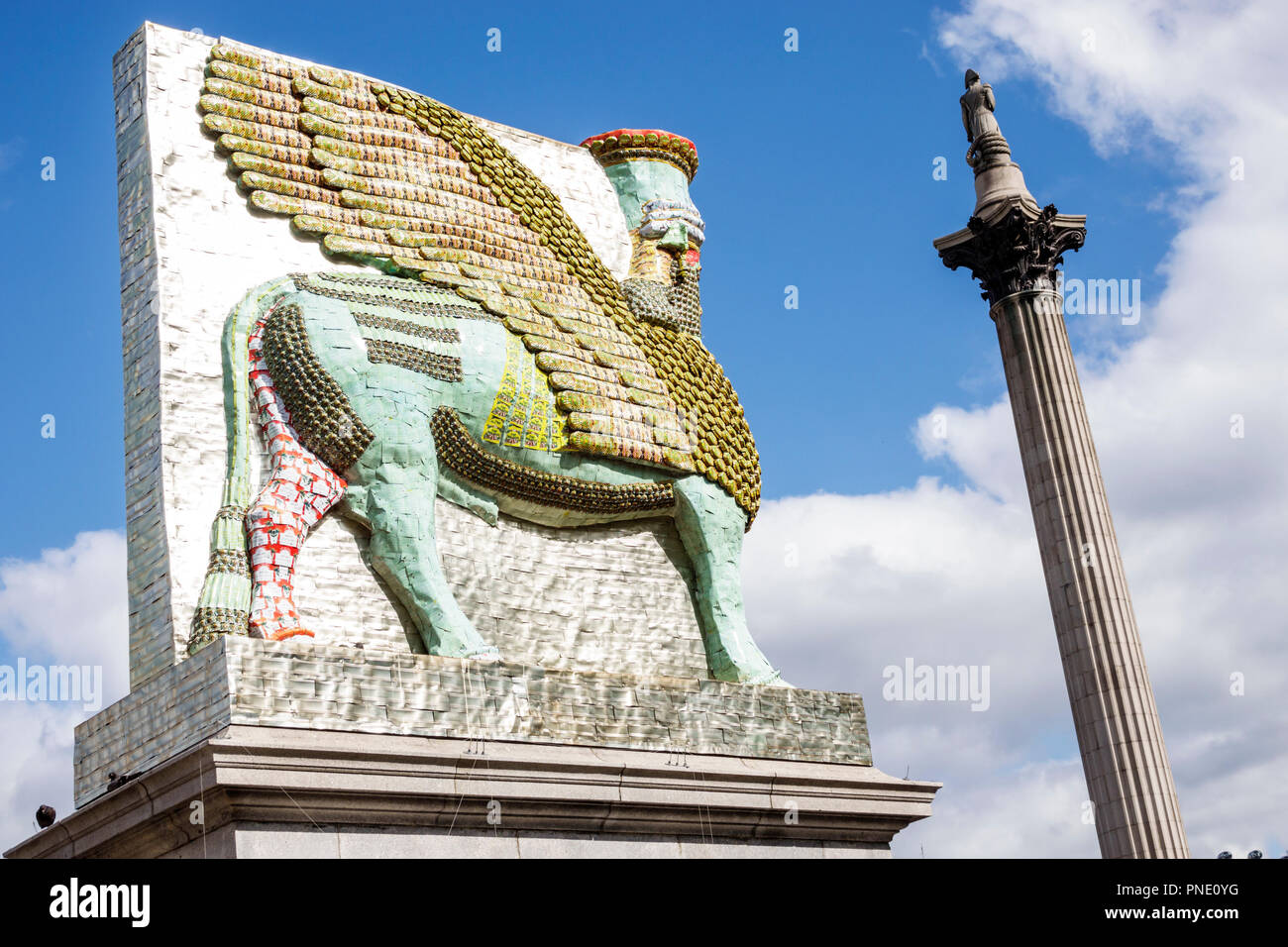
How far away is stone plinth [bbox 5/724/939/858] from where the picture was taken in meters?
9.46

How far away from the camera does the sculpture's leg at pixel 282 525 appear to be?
34.7 ft

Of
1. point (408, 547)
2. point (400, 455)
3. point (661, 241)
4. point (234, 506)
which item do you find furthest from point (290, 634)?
point (661, 241)

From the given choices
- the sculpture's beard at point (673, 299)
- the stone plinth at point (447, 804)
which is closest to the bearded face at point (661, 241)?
the sculpture's beard at point (673, 299)

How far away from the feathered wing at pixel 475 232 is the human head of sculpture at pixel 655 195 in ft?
2.65

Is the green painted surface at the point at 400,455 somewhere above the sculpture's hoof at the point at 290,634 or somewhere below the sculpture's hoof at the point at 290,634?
above

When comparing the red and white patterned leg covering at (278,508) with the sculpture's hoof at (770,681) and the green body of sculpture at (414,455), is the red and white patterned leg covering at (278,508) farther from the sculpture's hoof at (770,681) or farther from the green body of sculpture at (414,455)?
the sculpture's hoof at (770,681)

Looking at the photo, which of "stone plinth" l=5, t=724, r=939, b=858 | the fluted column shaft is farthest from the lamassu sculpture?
the fluted column shaft

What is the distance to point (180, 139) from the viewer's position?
11.9 metres

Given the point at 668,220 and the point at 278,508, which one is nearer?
Answer: the point at 278,508

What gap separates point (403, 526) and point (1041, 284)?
376 inches

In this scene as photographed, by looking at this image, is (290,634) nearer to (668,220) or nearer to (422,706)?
(422,706)

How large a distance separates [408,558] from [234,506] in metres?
1.18

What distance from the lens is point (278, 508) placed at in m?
10.8
